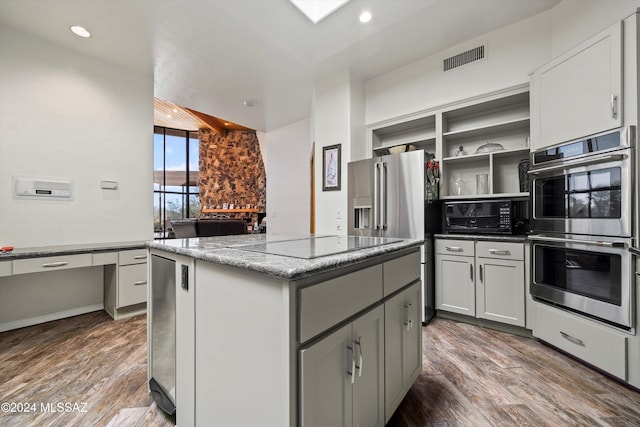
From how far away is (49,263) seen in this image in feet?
7.88

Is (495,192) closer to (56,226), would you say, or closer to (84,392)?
(84,392)

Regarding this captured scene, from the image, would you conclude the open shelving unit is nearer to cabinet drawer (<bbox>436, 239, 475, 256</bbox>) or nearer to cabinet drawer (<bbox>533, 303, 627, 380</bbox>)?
cabinet drawer (<bbox>436, 239, 475, 256</bbox>)

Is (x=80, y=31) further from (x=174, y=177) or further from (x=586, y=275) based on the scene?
(x=174, y=177)

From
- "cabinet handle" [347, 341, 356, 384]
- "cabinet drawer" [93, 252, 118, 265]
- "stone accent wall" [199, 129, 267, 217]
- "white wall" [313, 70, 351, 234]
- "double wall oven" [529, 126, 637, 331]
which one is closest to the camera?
"cabinet handle" [347, 341, 356, 384]

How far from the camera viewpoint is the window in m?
8.21

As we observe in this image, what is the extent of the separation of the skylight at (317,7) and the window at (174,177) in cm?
715

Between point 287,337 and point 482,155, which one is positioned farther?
point 482,155

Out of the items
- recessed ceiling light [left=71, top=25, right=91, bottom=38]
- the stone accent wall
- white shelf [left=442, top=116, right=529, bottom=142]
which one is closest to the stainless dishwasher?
recessed ceiling light [left=71, top=25, right=91, bottom=38]

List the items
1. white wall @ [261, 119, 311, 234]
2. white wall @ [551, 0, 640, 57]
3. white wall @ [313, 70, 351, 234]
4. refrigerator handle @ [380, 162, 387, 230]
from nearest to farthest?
white wall @ [551, 0, 640, 57] → refrigerator handle @ [380, 162, 387, 230] → white wall @ [313, 70, 351, 234] → white wall @ [261, 119, 311, 234]

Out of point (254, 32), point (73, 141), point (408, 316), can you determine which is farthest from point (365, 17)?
point (73, 141)

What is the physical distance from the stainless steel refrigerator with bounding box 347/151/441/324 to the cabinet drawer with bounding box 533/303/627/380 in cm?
91

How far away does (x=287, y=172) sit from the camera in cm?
617

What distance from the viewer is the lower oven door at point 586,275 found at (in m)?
1.69

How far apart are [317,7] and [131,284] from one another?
3.27 meters
